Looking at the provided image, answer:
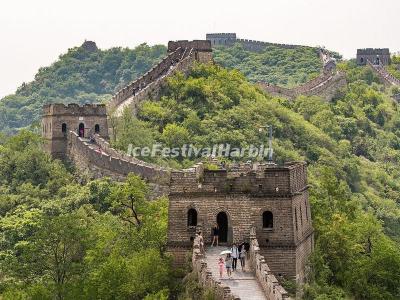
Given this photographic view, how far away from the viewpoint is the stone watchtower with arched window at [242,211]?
40906 mm

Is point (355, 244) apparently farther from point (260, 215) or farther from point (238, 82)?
point (238, 82)

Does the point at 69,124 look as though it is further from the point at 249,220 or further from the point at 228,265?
the point at 228,265

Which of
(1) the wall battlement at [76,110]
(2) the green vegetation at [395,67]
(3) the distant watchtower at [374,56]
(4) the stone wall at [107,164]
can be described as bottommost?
(4) the stone wall at [107,164]

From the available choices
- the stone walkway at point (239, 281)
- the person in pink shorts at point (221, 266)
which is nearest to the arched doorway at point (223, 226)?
the stone walkway at point (239, 281)

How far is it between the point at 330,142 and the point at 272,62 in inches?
2788

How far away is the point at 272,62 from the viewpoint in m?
174

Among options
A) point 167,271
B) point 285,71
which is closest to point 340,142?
point 285,71

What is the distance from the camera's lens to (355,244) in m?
49.4

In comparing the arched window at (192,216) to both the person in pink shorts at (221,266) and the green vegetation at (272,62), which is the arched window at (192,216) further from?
the green vegetation at (272,62)

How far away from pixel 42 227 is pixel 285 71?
120m

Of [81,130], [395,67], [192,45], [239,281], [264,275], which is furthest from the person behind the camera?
A: [395,67]

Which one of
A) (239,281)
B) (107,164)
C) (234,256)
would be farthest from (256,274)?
(107,164)

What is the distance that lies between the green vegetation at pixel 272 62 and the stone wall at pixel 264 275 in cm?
12007

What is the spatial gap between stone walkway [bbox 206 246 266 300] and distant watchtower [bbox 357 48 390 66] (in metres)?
122
